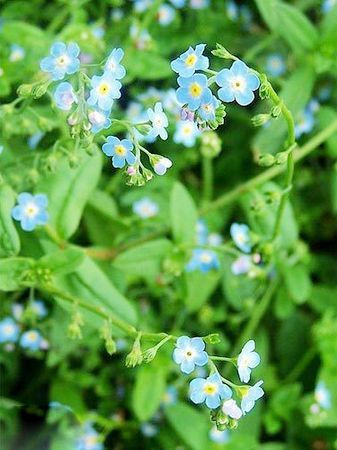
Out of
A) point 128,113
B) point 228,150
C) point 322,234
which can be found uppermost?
point 128,113

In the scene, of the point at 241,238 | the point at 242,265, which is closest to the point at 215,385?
the point at 241,238

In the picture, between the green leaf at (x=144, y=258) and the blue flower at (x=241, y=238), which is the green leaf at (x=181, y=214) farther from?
the blue flower at (x=241, y=238)

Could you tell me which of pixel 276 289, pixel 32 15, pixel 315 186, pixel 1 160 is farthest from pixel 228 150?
pixel 1 160

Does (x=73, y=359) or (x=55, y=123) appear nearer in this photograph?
(x=55, y=123)

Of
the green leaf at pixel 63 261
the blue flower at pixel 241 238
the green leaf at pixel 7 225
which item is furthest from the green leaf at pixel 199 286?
the green leaf at pixel 7 225

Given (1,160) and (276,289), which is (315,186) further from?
(1,160)

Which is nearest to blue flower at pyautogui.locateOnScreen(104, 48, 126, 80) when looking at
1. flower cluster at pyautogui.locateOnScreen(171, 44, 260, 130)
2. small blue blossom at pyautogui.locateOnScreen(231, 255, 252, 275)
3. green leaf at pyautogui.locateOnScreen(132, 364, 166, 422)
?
flower cluster at pyautogui.locateOnScreen(171, 44, 260, 130)
